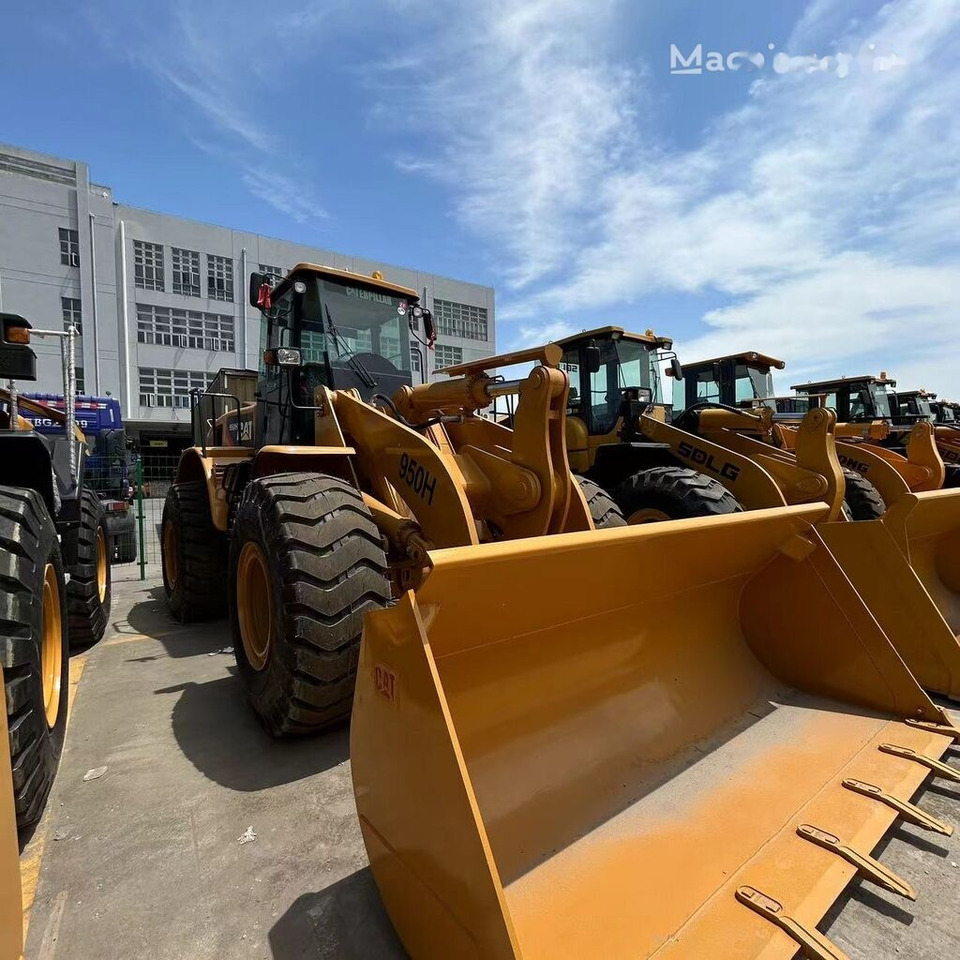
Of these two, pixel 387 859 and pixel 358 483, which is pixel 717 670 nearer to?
pixel 387 859

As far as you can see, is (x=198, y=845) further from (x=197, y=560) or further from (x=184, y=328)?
(x=184, y=328)

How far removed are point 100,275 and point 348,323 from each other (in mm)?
29959

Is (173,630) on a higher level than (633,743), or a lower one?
lower

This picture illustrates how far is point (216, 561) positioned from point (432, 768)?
4651mm

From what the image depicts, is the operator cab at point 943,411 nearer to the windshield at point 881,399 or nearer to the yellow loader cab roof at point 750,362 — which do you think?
the windshield at point 881,399

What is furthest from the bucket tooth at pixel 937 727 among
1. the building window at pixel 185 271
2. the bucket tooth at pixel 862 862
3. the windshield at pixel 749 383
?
the building window at pixel 185 271

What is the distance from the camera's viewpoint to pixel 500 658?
2250mm

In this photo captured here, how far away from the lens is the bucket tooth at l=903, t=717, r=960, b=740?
2.48 m

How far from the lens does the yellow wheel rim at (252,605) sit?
3.46 metres

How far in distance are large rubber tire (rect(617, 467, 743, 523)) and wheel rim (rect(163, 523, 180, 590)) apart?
4.33 meters

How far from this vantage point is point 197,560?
18.2ft

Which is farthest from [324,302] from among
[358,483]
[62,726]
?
[62,726]

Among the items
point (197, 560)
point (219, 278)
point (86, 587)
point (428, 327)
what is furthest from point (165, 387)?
point (428, 327)

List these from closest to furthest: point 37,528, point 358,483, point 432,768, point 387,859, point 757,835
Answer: point 432,768
point 387,859
point 757,835
point 37,528
point 358,483
